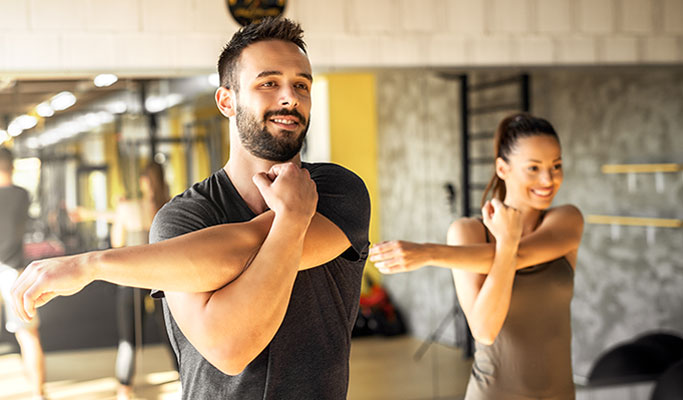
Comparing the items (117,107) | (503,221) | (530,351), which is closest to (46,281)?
(503,221)

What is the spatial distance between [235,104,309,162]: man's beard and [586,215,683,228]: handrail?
3.72m

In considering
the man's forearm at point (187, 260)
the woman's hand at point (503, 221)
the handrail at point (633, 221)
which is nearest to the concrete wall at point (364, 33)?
the handrail at point (633, 221)

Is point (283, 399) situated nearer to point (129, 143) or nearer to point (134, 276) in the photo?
point (134, 276)

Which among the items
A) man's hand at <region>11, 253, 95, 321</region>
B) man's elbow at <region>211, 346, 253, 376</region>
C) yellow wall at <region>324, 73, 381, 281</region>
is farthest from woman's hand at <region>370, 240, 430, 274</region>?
yellow wall at <region>324, 73, 381, 281</region>

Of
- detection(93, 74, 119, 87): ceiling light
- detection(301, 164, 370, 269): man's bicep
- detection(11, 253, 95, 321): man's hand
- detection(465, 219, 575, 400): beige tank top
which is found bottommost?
detection(465, 219, 575, 400): beige tank top

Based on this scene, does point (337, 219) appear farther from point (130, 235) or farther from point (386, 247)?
point (130, 235)

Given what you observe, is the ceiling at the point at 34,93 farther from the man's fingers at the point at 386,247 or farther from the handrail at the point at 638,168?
the handrail at the point at 638,168

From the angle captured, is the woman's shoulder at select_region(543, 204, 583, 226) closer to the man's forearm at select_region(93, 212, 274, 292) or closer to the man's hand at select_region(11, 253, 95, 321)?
the man's forearm at select_region(93, 212, 274, 292)

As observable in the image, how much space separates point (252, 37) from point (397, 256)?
716 millimetres

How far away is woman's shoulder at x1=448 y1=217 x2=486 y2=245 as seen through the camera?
225cm

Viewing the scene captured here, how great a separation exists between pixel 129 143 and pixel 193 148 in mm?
354

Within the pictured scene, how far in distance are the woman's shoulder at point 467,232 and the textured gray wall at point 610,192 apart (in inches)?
83.4

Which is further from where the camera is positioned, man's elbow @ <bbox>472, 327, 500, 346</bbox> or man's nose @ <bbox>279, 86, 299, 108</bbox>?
man's elbow @ <bbox>472, 327, 500, 346</bbox>

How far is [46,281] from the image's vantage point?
1168 millimetres
